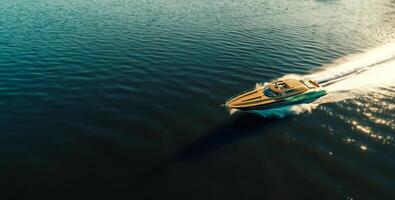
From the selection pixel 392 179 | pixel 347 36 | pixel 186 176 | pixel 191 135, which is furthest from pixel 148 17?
pixel 392 179

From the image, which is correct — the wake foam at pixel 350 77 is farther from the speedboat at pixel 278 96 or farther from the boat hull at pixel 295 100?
the speedboat at pixel 278 96

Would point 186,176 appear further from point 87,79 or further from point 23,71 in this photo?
point 23,71

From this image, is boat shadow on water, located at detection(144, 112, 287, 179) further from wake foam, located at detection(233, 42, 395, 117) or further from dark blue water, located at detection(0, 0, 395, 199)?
wake foam, located at detection(233, 42, 395, 117)

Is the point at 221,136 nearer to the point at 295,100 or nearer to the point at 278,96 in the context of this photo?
the point at 278,96

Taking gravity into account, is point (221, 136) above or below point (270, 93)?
below

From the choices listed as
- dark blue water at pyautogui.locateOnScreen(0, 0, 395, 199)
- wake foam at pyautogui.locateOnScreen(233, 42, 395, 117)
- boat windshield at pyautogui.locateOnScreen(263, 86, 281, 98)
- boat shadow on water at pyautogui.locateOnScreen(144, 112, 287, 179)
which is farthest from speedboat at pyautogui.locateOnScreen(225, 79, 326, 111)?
dark blue water at pyautogui.locateOnScreen(0, 0, 395, 199)

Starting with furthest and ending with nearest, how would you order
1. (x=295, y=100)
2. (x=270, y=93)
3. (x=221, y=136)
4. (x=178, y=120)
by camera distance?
(x=295, y=100) → (x=270, y=93) → (x=178, y=120) → (x=221, y=136)

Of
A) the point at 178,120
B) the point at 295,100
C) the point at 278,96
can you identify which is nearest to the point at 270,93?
the point at 278,96
